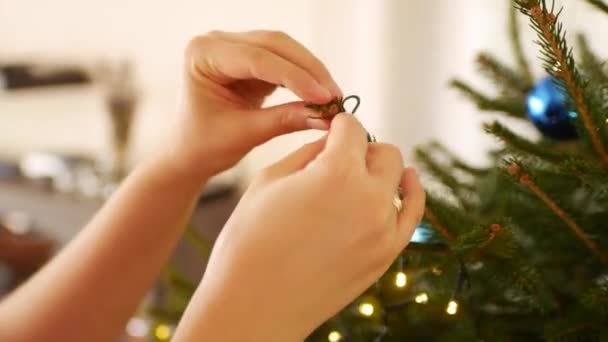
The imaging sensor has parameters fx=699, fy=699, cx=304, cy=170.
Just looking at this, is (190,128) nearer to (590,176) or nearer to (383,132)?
(590,176)

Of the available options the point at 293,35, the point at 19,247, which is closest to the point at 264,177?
the point at 293,35

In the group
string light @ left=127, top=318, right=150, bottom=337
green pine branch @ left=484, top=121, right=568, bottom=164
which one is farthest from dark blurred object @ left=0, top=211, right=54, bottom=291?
green pine branch @ left=484, top=121, right=568, bottom=164

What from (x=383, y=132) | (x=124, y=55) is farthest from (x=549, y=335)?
(x=124, y=55)

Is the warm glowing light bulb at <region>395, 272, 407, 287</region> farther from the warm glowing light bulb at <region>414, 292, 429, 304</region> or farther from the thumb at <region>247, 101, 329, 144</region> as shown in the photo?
the thumb at <region>247, 101, 329, 144</region>

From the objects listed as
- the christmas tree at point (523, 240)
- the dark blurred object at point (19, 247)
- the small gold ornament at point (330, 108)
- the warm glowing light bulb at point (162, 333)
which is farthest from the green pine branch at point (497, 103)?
the dark blurred object at point (19, 247)

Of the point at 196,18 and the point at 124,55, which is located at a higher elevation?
the point at 196,18

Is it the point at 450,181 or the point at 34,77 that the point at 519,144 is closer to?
the point at 450,181

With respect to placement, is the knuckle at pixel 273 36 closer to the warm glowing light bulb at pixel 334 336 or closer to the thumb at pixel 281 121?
the thumb at pixel 281 121
